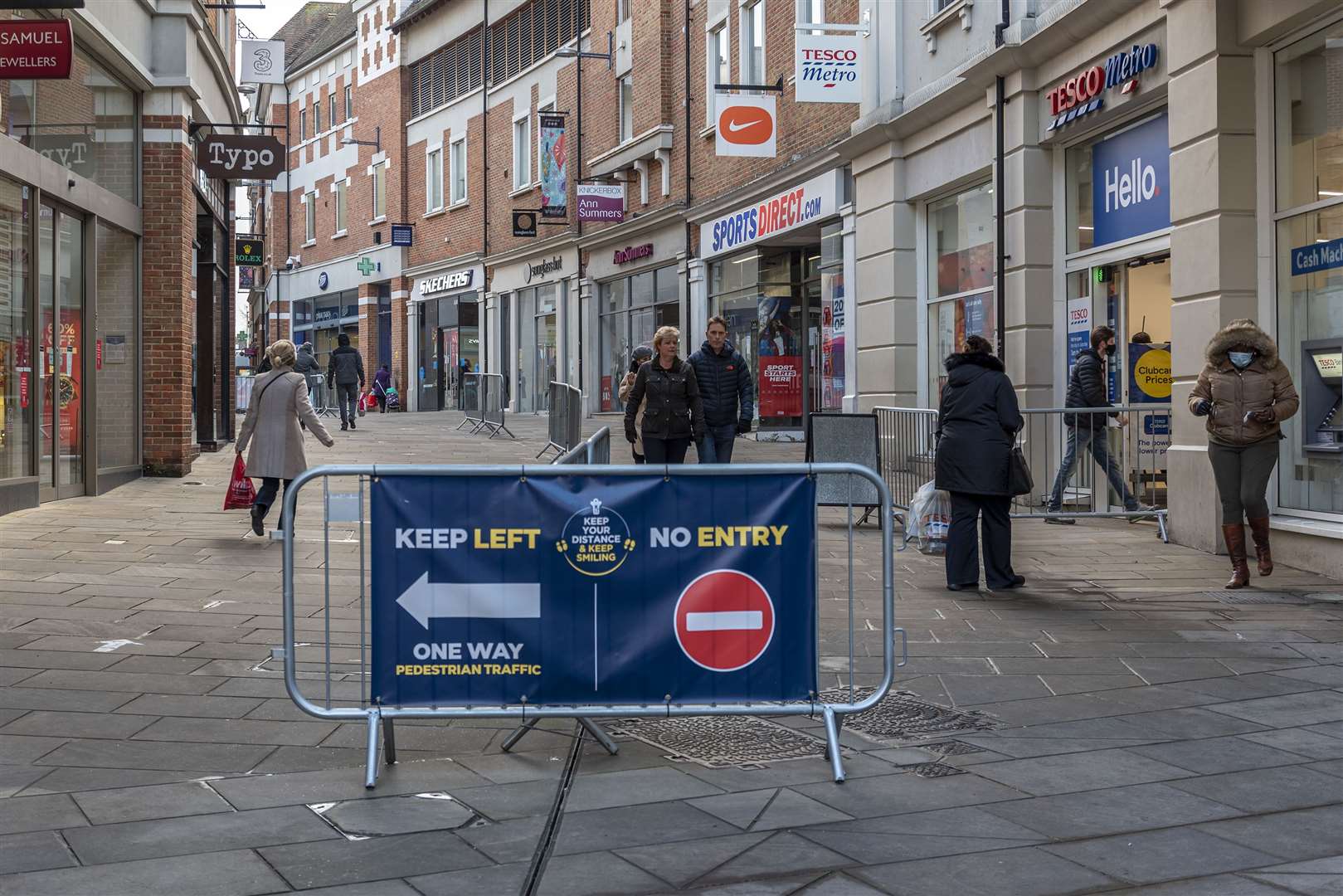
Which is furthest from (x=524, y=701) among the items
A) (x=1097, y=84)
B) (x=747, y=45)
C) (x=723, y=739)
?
(x=747, y=45)

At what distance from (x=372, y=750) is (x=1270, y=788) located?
3.06 m

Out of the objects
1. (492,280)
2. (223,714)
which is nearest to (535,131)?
(492,280)

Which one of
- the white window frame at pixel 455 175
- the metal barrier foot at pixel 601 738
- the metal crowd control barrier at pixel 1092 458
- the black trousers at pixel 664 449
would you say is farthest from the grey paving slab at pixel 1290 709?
the white window frame at pixel 455 175

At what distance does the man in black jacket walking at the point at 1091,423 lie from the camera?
12.9 meters

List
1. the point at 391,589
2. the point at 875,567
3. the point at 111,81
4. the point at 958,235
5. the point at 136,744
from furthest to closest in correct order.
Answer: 1. the point at 958,235
2. the point at 111,81
3. the point at 875,567
4. the point at 136,744
5. the point at 391,589

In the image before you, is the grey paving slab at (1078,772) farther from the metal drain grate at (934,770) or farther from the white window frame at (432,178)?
the white window frame at (432,178)

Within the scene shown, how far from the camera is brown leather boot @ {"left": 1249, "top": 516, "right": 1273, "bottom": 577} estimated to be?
988 centimetres

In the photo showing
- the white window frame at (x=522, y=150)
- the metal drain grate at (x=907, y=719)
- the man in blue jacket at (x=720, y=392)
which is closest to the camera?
the metal drain grate at (x=907, y=719)

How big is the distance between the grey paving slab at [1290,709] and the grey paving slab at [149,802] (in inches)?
159

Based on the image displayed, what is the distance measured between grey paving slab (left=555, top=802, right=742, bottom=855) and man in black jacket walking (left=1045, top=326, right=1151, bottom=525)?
8.19 metres

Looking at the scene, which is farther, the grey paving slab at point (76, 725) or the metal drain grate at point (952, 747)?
the grey paving slab at point (76, 725)

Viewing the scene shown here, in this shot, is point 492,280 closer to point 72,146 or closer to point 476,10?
point 476,10

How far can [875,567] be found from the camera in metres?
10.9

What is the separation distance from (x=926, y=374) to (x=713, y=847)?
14.8 meters
